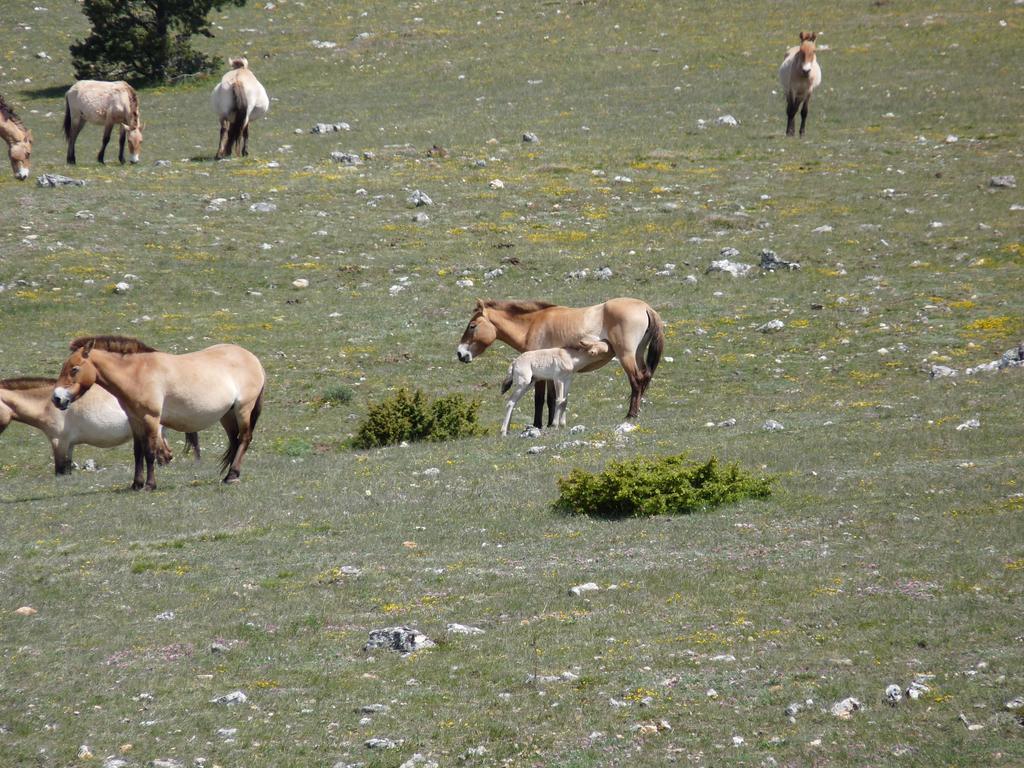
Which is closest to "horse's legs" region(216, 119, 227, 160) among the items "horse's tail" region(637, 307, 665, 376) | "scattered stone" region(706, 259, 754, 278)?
"scattered stone" region(706, 259, 754, 278)

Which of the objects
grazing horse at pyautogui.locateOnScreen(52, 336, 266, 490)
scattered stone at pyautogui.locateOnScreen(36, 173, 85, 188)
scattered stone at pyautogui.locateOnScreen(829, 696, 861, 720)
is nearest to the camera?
scattered stone at pyautogui.locateOnScreen(829, 696, 861, 720)

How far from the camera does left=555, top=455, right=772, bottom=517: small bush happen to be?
43.6 feet

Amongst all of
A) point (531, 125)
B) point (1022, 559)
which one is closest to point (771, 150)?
point (531, 125)

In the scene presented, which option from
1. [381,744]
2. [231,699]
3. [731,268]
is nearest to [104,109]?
[731,268]

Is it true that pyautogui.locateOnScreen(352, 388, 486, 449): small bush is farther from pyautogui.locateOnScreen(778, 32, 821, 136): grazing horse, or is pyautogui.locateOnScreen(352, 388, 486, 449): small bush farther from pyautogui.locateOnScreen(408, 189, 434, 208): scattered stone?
pyautogui.locateOnScreen(778, 32, 821, 136): grazing horse

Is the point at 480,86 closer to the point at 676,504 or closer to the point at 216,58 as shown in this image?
the point at 216,58

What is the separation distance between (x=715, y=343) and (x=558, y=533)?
1191cm

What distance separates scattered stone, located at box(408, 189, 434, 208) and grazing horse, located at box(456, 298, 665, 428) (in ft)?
41.9

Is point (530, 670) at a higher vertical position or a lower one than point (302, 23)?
lower

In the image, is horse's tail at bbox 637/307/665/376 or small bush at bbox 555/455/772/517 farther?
horse's tail at bbox 637/307/665/376

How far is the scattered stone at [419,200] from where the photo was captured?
3272 centimetres

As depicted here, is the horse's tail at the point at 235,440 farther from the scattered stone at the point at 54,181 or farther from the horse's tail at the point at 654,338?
the scattered stone at the point at 54,181

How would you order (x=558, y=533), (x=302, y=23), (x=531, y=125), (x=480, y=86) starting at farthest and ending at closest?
(x=302, y=23) → (x=480, y=86) → (x=531, y=125) → (x=558, y=533)

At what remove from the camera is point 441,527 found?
527 inches
